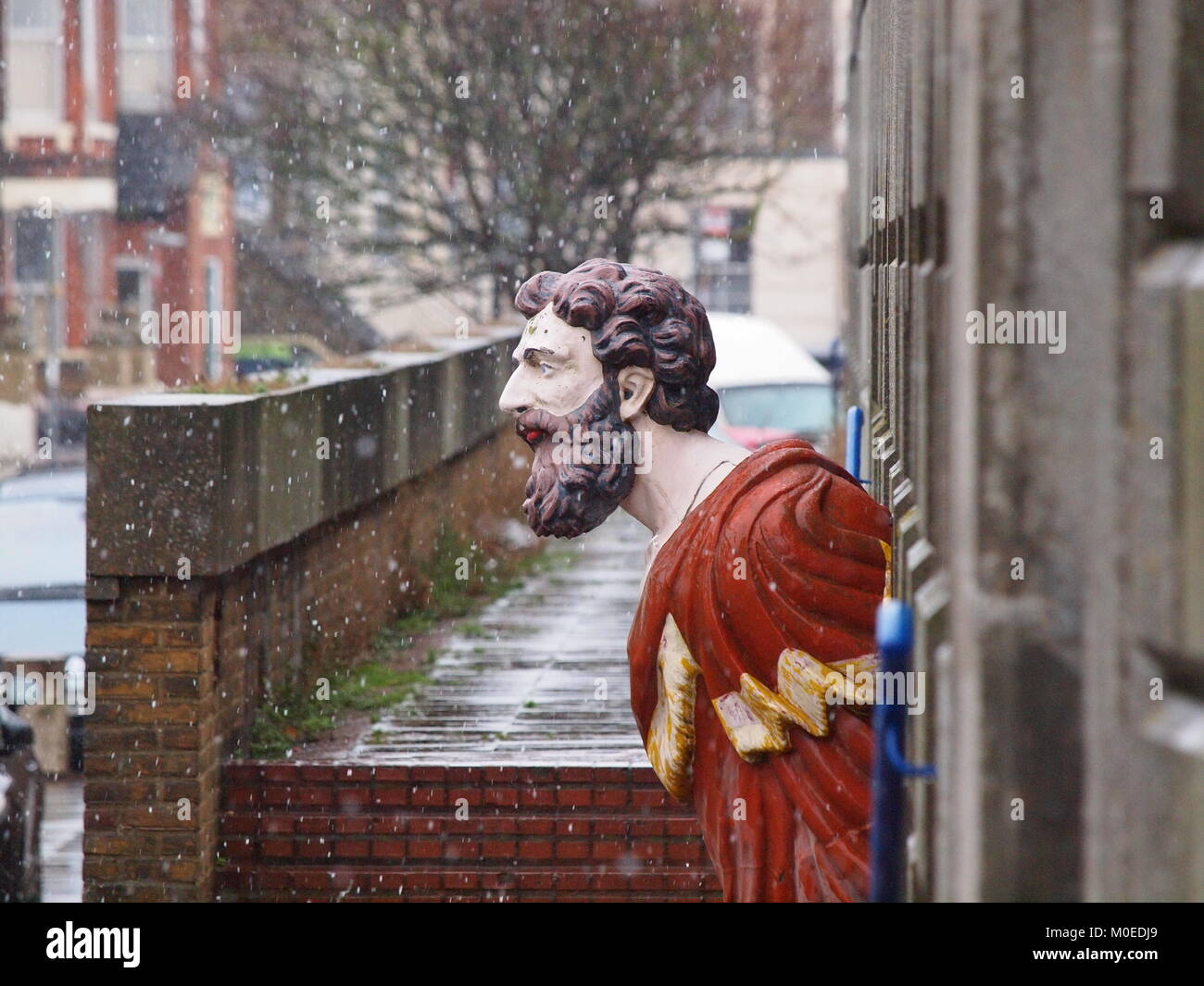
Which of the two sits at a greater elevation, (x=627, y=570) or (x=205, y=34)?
(x=205, y=34)

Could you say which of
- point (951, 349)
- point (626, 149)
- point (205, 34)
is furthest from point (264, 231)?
point (951, 349)

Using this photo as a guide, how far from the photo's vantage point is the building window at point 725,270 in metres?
27.9

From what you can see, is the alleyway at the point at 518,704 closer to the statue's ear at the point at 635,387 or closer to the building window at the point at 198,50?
the statue's ear at the point at 635,387

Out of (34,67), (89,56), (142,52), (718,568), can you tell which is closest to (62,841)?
(718,568)

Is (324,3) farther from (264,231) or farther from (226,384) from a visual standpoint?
(226,384)

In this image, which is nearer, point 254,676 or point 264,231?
point 254,676

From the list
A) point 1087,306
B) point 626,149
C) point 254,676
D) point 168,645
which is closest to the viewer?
point 1087,306

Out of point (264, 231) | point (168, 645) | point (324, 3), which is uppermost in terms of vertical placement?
point (324, 3)

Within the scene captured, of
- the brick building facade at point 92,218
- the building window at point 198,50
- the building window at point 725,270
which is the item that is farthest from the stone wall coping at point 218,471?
the brick building facade at point 92,218

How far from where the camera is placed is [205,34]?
81.1ft

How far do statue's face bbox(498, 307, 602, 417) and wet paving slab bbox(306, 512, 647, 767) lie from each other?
→ 3026mm

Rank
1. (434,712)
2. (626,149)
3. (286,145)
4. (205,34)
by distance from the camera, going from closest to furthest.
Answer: (434,712)
(626,149)
(286,145)
(205,34)

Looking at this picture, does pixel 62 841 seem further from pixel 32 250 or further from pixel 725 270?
pixel 725 270

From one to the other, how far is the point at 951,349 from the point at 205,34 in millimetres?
23965
